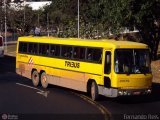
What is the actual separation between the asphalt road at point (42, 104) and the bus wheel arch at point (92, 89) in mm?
511

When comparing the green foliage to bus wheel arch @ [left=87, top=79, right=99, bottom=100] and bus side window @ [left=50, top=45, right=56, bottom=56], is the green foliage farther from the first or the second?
bus wheel arch @ [left=87, top=79, right=99, bottom=100]

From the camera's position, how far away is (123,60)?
1917 centimetres

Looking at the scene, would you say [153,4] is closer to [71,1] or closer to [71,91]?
[71,91]

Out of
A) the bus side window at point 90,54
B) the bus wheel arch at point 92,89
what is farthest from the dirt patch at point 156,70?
the bus wheel arch at point 92,89

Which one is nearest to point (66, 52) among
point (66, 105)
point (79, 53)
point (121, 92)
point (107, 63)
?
point (79, 53)

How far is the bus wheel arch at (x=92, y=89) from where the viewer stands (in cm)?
1997

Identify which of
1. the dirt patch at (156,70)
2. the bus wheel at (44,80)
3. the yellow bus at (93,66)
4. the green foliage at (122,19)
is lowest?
the dirt patch at (156,70)

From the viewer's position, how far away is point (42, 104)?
18.9m

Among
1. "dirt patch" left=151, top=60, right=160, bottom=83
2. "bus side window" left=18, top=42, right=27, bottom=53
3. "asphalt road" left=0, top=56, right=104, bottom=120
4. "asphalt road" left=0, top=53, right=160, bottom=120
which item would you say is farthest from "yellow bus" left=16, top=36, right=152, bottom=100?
"dirt patch" left=151, top=60, right=160, bottom=83

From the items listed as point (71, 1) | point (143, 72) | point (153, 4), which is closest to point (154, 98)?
point (143, 72)

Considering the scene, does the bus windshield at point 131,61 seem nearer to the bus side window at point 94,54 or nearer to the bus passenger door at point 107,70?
the bus passenger door at point 107,70

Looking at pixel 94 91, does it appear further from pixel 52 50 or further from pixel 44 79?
pixel 44 79

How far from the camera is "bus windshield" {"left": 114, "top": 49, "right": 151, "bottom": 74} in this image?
19.1m

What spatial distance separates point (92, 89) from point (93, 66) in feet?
3.10
